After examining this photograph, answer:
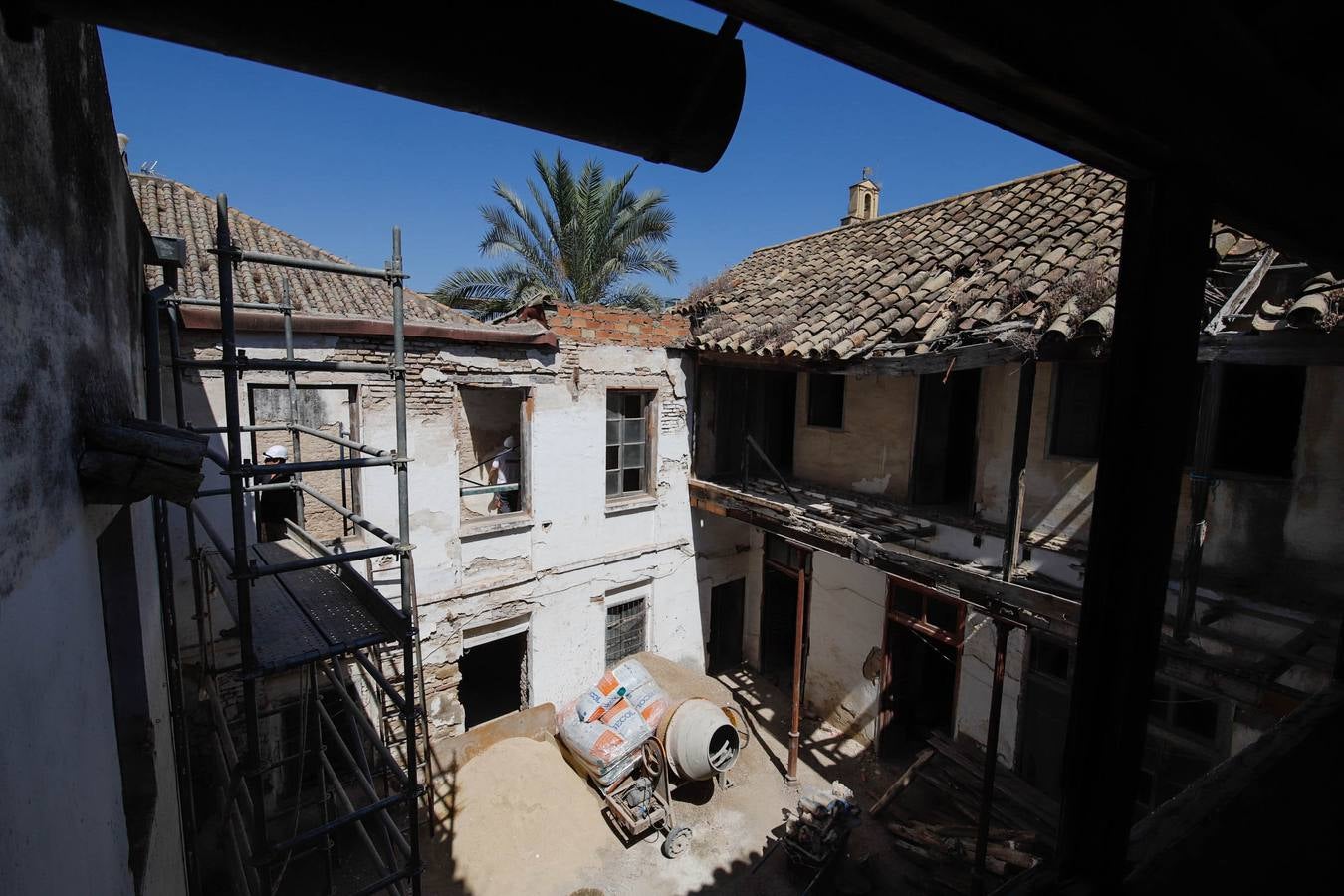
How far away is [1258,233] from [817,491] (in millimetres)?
7373

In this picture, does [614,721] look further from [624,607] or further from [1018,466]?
[1018,466]

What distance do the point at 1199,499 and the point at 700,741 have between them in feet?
18.0

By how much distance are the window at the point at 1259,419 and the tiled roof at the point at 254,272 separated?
853 centimetres

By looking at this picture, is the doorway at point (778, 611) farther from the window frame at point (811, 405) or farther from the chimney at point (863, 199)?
the chimney at point (863, 199)

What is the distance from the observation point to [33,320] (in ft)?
5.36

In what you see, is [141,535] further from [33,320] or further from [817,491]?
[817,491]

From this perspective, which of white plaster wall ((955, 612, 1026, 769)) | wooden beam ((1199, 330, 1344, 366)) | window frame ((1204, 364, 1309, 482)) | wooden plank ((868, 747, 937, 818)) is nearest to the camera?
wooden beam ((1199, 330, 1344, 366))

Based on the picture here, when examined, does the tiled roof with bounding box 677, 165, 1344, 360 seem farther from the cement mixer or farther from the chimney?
the cement mixer

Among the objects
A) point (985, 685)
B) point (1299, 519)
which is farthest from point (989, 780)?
point (1299, 519)

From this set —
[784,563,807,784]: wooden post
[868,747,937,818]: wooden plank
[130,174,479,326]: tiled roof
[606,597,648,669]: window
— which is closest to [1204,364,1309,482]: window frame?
[784,563,807,784]: wooden post


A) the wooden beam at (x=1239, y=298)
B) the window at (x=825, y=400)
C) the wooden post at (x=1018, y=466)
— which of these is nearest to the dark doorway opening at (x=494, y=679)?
the window at (x=825, y=400)

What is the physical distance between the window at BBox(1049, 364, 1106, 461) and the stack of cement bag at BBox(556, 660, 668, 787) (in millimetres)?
5663

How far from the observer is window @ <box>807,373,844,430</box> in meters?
9.10


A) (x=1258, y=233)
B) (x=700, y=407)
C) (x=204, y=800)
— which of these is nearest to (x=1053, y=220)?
(x=700, y=407)
